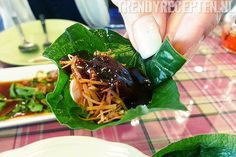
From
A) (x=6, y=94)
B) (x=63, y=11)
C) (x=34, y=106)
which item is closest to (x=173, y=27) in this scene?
(x=34, y=106)

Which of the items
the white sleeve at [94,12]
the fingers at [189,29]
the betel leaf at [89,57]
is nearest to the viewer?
the betel leaf at [89,57]

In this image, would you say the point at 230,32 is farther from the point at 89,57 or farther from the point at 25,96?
the point at 25,96

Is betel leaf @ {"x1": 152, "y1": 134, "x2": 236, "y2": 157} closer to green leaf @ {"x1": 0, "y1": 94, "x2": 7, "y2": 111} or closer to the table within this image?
the table

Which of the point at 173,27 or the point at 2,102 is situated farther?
the point at 2,102

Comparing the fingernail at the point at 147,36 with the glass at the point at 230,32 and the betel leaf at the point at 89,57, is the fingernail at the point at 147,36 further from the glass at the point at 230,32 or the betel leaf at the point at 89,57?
the glass at the point at 230,32

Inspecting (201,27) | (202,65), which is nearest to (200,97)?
(202,65)

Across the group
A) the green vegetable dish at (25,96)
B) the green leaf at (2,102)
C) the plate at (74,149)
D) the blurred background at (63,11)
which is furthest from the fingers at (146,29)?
the blurred background at (63,11)

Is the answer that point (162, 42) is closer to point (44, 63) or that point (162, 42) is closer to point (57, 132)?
point (57, 132)
